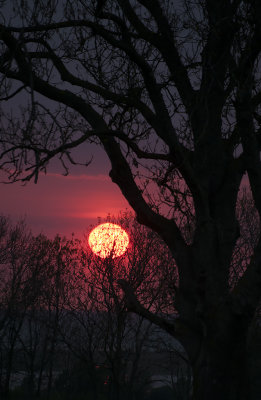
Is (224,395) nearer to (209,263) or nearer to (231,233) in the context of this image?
(209,263)

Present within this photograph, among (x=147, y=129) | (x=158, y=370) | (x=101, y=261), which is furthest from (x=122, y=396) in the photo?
(x=158, y=370)

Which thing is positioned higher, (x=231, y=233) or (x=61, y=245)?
(x=61, y=245)

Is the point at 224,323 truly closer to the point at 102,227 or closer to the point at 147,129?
the point at 147,129

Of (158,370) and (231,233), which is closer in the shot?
(231,233)

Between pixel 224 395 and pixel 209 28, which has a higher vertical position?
pixel 209 28

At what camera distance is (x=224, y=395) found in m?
5.93

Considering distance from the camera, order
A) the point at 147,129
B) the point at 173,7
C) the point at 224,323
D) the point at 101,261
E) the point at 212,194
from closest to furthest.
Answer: the point at 224,323
the point at 212,194
the point at 173,7
the point at 147,129
the point at 101,261

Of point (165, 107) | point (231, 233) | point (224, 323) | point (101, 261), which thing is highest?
point (101, 261)

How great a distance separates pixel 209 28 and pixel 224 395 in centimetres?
483

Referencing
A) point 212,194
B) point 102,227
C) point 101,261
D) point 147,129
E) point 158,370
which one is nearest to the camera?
point 212,194

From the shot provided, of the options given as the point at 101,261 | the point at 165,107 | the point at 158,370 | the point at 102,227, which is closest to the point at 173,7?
the point at 165,107

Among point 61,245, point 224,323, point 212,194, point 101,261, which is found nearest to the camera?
point 224,323

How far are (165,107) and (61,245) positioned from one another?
2419 centimetres

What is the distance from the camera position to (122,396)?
1158 inches
